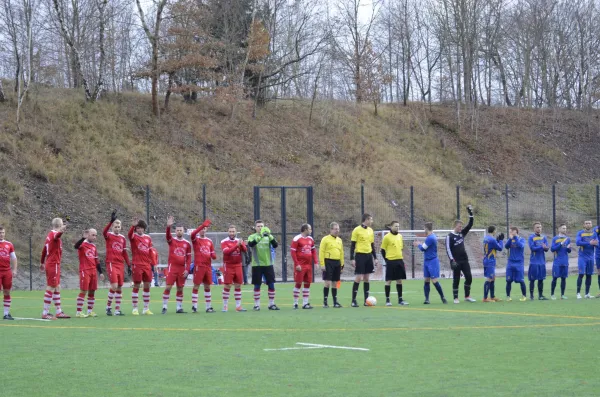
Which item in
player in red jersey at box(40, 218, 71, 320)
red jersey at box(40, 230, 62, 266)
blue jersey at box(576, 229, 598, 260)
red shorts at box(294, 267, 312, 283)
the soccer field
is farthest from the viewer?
blue jersey at box(576, 229, 598, 260)

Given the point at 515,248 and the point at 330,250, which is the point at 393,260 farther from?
the point at 515,248

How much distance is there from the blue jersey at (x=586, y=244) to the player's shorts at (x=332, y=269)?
6.60 m

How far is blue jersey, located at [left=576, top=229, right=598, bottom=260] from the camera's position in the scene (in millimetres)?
22328

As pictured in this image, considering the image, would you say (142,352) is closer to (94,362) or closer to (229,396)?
(94,362)

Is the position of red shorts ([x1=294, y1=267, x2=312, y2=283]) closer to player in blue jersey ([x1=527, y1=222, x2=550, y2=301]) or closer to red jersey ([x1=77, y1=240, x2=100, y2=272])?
red jersey ([x1=77, y1=240, x2=100, y2=272])

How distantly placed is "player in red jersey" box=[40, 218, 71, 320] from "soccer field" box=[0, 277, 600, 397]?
676 millimetres

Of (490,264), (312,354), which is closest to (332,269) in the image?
(490,264)

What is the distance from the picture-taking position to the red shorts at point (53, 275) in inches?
723

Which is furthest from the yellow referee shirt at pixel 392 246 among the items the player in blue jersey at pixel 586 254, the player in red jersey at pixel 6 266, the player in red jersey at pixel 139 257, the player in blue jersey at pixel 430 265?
the player in red jersey at pixel 6 266

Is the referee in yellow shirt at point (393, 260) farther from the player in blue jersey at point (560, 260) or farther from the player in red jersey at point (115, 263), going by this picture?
the player in red jersey at point (115, 263)

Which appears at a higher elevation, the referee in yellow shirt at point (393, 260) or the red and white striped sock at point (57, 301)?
the referee in yellow shirt at point (393, 260)

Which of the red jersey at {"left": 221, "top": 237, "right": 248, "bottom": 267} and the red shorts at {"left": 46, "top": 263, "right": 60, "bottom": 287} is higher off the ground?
the red jersey at {"left": 221, "top": 237, "right": 248, "bottom": 267}

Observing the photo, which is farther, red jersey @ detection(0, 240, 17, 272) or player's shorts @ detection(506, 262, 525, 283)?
player's shorts @ detection(506, 262, 525, 283)

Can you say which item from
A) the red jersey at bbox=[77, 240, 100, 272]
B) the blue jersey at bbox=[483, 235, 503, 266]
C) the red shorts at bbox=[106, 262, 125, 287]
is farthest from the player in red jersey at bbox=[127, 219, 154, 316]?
the blue jersey at bbox=[483, 235, 503, 266]
